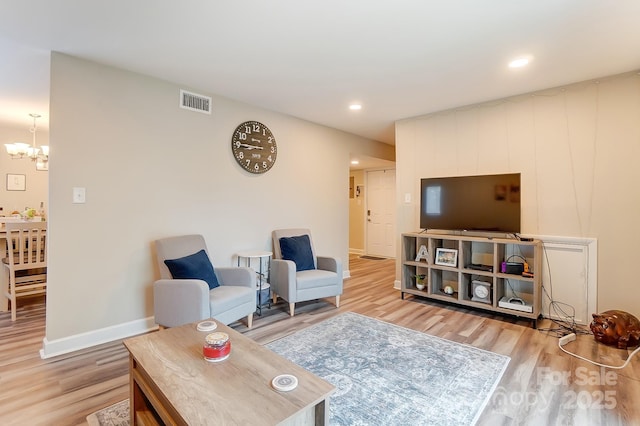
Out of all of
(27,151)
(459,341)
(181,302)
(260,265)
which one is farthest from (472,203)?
(27,151)

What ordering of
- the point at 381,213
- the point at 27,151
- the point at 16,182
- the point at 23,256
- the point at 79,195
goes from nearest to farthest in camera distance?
the point at 79,195 < the point at 23,256 < the point at 27,151 < the point at 16,182 < the point at 381,213

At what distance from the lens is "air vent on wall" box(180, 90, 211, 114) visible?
3152 mm

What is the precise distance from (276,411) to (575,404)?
6.21 ft

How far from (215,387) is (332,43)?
2.34 meters

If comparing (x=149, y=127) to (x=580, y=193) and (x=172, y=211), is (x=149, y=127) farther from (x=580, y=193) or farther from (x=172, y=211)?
(x=580, y=193)

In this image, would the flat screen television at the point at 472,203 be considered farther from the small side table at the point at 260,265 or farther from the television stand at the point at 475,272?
the small side table at the point at 260,265

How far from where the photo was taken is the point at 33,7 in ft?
6.17

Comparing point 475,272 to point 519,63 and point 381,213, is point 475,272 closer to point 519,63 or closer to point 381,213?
point 519,63

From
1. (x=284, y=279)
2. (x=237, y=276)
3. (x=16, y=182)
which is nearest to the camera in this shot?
(x=237, y=276)

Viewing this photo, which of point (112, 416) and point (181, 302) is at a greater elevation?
point (181, 302)

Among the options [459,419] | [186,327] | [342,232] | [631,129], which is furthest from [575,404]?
[342,232]

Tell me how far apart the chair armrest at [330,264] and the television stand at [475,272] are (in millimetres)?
877

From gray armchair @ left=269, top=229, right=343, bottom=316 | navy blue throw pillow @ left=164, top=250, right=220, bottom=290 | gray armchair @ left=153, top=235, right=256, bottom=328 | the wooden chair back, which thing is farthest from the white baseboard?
gray armchair @ left=269, top=229, right=343, bottom=316

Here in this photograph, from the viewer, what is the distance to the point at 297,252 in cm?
371
